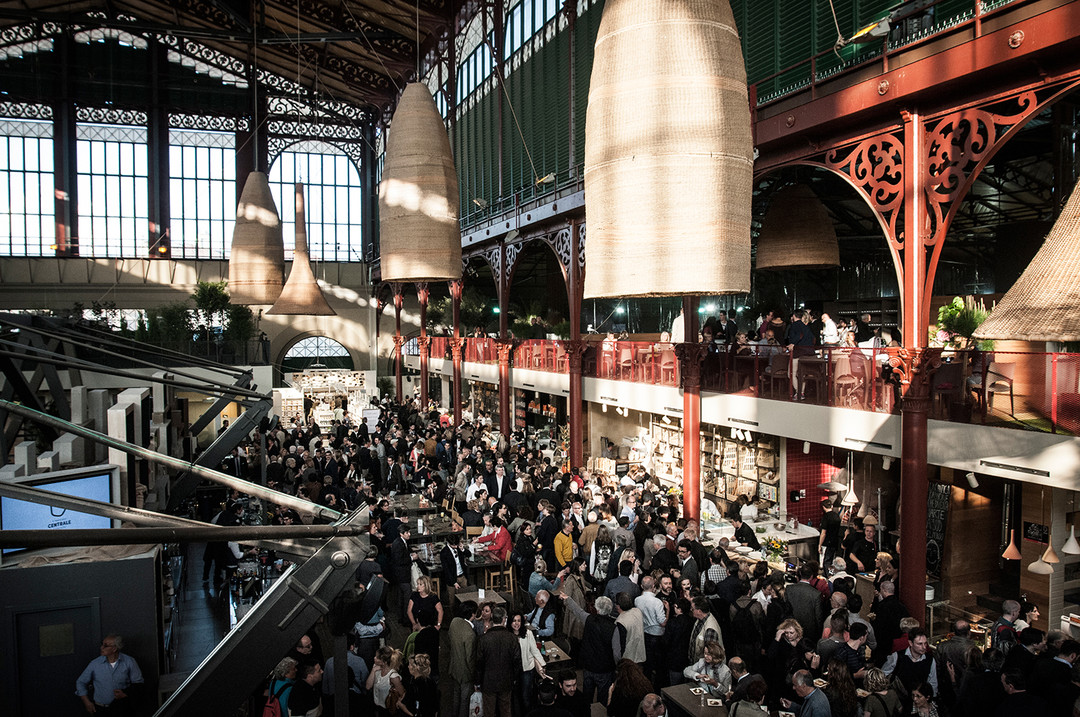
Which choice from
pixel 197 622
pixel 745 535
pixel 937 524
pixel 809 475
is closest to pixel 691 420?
pixel 745 535

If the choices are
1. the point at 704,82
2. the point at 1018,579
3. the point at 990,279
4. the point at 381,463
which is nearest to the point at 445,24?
the point at 381,463

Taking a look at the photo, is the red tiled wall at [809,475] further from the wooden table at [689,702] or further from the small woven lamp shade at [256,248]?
the small woven lamp shade at [256,248]

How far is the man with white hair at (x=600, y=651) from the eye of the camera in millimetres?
6062

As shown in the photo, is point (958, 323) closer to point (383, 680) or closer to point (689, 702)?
point (689, 702)

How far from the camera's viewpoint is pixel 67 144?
2911cm

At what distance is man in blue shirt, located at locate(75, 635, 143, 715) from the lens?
5.46 metres

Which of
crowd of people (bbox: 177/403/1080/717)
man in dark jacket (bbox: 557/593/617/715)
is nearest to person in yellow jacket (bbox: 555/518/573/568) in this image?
crowd of people (bbox: 177/403/1080/717)

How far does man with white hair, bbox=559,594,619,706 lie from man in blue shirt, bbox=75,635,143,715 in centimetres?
345

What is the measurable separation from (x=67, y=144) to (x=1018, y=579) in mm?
33428

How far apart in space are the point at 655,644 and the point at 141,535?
5696mm

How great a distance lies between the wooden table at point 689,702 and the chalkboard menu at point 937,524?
613 centimetres

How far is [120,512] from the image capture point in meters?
2.24

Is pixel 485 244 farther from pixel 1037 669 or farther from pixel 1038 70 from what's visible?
pixel 1037 669

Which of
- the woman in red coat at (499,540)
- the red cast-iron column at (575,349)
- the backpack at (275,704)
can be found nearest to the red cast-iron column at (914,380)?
the woman in red coat at (499,540)
